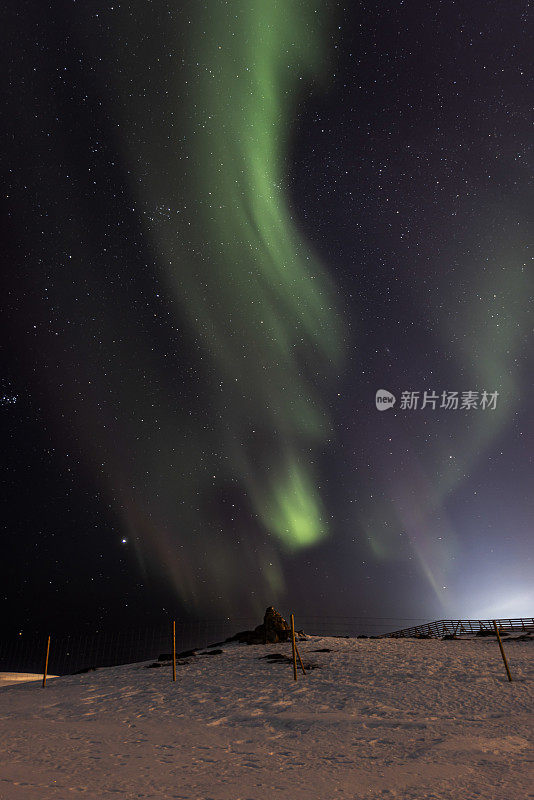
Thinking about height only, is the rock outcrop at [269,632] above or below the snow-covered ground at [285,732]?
above

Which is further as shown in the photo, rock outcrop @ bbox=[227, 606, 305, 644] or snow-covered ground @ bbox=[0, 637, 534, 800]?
rock outcrop @ bbox=[227, 606, 305, 644]

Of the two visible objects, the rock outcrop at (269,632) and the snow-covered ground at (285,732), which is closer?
the snow-covered ground at (285,732)

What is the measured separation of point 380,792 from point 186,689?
13.1m

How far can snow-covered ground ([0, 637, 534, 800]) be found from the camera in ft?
24.8

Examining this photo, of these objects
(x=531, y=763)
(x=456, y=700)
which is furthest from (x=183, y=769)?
(x=456, y=700)

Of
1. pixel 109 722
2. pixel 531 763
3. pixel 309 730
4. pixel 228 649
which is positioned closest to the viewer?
pixel 531 763

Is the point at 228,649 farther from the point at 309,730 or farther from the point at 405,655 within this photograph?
the point at 309,730

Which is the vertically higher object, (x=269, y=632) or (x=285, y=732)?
(x=269, y=632)

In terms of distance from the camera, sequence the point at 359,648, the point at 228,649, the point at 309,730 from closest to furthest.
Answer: the point at 309,730
the point at 359,648
the point at 228,649

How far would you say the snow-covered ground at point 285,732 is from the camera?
7.57m

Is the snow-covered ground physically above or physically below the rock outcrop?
below

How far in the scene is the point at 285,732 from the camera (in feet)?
38.4

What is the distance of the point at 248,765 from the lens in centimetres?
889

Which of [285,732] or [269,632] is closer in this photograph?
[285,732]
